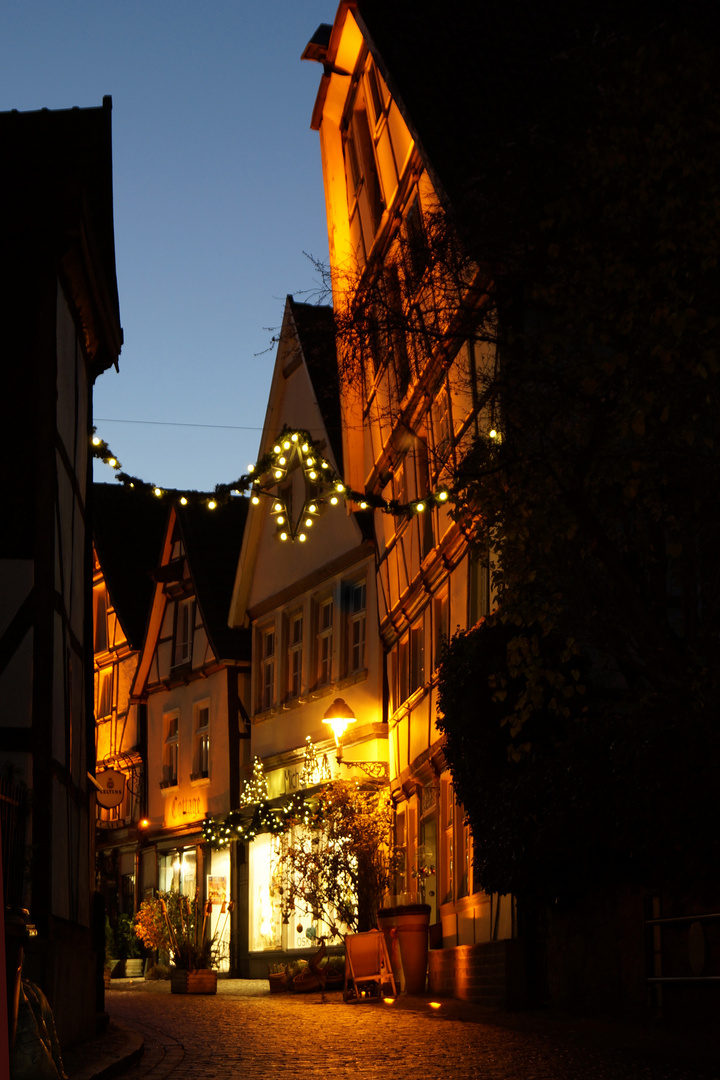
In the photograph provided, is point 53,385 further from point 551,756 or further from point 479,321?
point 551,756

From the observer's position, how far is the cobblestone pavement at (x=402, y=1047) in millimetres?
8188

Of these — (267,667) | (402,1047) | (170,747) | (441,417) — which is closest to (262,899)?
(267,667)

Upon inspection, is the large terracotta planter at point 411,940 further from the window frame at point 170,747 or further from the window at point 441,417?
the window frame at point 170,747

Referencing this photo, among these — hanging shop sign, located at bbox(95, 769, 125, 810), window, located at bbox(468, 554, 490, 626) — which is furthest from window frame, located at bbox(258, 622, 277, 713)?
hanging shop sign, located at bbox(95, 769, 125, 810)

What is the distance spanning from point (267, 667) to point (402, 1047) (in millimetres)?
17501

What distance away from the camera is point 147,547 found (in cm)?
3694

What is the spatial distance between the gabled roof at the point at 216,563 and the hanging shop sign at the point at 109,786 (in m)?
13.0

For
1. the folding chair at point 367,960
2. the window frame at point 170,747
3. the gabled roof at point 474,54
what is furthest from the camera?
the window frame at point 170,747

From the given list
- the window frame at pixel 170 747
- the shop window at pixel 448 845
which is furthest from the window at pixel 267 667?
the shop window at pixel 448 845

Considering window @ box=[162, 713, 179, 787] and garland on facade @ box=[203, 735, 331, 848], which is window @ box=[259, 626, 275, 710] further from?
window @ box=[162, 713, 179, 787]

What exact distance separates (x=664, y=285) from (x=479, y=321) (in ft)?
6.86

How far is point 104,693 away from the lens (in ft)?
118

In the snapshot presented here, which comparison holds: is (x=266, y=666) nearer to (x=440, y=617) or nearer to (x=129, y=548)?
(x=440, y=617)

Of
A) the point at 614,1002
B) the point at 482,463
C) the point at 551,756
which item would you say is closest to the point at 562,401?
the point at 482,463
